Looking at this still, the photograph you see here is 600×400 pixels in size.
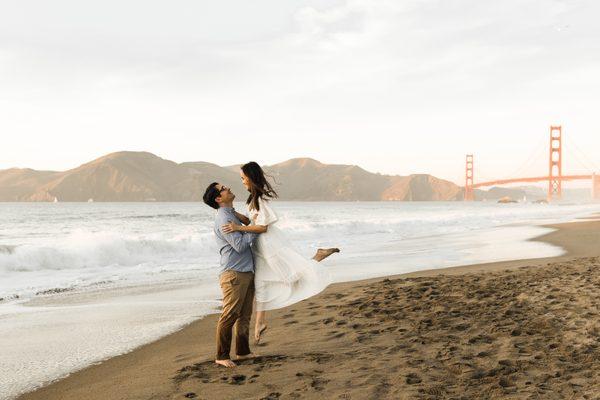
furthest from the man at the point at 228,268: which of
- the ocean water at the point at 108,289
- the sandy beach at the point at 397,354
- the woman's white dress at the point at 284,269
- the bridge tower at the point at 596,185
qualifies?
the bridge tower at the point at 596,185

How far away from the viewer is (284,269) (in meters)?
4.29

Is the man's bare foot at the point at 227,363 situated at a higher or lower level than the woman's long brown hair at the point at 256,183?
lower

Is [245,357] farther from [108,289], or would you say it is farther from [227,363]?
[108,289]

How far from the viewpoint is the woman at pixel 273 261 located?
418 cm

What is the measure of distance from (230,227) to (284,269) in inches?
23.5

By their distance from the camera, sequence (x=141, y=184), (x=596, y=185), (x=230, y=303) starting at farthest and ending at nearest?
(x=141, y=184) < (x=596, y=185) < (x=230, y=303)

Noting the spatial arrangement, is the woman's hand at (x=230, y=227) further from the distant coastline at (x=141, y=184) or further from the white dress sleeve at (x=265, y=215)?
the distant coastline at (x=141, y=184)

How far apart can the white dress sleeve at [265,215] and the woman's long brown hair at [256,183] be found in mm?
35

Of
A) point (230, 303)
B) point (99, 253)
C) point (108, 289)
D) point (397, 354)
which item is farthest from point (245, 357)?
point (99, 253)

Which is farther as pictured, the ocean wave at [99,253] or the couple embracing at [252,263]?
the ocean wave at [99,253]

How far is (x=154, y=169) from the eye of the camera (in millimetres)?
188500

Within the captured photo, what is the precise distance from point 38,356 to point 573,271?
7.53m

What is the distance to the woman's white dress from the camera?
14.0ft

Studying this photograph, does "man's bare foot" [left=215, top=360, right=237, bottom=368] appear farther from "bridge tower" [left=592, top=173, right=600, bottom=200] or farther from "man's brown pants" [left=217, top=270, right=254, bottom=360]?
"bridge tower" [left=592, top=173, right=600, bottom=200]
